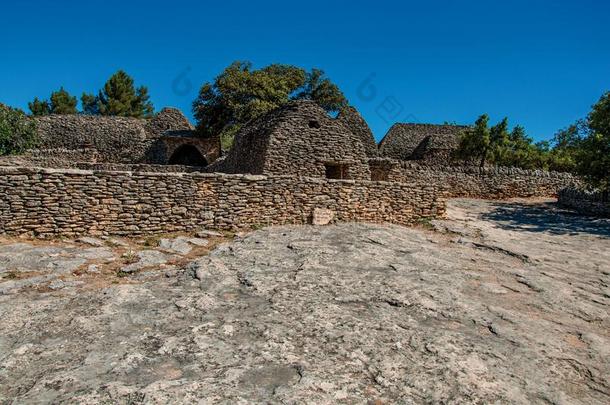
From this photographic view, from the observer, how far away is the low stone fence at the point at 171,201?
8.64 metres

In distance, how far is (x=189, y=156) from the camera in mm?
35344

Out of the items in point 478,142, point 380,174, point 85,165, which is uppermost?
point 478,142

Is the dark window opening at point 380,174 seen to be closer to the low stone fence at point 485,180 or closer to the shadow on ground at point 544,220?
the low stone fence at point 485,180

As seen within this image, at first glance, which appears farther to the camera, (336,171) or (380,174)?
(380,174)

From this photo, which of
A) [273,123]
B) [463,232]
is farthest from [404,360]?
[273,123]

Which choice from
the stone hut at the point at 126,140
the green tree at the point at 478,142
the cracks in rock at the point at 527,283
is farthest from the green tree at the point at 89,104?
the cracks in rock at the point at 527,283

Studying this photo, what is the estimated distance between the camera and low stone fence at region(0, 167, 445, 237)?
8.64 meters

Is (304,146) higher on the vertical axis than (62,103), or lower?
lower

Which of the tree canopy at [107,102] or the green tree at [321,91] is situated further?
the tree canopy at [107,102]

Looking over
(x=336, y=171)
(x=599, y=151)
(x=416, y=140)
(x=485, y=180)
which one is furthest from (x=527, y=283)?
(x=416, y=140)

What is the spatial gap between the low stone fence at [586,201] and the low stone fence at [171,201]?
10159 mm

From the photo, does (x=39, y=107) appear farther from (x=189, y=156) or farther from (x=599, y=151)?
(x=599, y=151)

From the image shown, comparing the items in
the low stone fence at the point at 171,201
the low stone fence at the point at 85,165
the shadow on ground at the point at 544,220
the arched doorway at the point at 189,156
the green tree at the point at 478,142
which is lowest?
the shadow on ground at the point at 544,220

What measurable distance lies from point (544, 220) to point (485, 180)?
6.40 m
